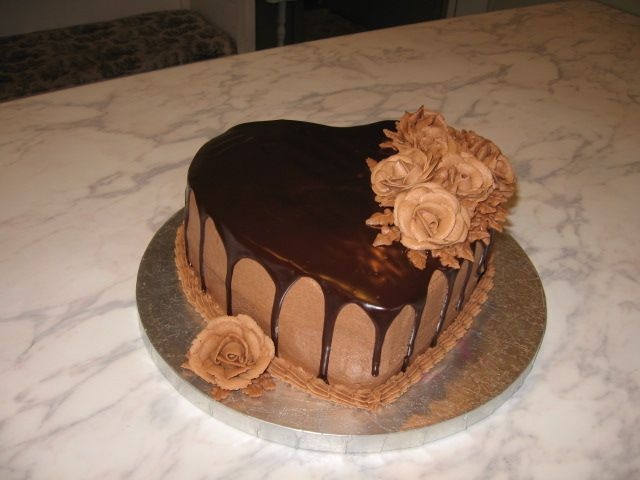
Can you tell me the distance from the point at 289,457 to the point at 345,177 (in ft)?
1.61

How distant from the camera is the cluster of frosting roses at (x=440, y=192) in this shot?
104cm

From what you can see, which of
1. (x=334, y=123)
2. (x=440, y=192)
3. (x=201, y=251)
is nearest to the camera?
(x=440, y=192)

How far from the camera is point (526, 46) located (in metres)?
2.46

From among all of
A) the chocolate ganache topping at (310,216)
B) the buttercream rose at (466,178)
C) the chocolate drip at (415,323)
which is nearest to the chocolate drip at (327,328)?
the chocolate ganache topping at (310,216)

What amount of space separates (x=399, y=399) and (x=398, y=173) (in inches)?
14.5

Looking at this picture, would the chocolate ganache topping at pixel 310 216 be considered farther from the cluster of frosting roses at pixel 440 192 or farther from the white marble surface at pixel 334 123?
the white marble surface at pixel 334 123

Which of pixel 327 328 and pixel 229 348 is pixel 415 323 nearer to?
pixel 327 328

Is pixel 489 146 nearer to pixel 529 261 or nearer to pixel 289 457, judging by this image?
pixel 529 261

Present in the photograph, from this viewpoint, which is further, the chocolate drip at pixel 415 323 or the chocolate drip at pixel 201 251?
the chocolate drip at pixel 201 251

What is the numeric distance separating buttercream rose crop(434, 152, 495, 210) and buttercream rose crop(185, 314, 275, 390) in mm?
384

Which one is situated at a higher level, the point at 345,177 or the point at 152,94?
the point at 345,177

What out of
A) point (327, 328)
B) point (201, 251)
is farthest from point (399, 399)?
point (201, 251)

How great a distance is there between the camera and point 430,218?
1042 mm

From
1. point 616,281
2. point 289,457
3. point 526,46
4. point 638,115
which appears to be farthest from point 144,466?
point 526,46
